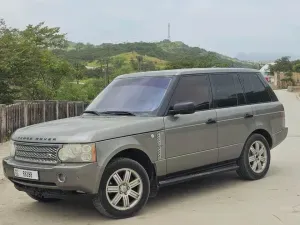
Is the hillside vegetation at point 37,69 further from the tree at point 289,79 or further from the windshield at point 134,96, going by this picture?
the tree at point 289,79

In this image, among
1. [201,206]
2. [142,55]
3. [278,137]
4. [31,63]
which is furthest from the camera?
[142,55]

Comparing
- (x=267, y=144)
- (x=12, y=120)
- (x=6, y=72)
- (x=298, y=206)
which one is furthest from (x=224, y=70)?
(x=6, y=72)

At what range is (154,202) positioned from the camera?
7.11m

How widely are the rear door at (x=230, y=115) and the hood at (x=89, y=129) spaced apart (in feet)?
4.44

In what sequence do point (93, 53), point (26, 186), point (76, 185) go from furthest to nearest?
point (93, 53)
point (26, 186)
point (76, 185)

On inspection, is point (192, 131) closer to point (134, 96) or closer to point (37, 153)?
point (134, 96)

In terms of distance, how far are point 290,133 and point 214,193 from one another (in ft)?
28.1

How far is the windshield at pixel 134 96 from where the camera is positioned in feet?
23.3

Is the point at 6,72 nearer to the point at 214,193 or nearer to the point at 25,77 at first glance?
the point at 25,77

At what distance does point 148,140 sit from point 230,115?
1.83 meters

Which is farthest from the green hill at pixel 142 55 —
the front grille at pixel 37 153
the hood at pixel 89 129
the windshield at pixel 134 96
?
the front grille at pixel 37 153

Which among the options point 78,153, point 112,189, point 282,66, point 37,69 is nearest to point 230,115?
point 112,189

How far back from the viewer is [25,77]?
707 inches

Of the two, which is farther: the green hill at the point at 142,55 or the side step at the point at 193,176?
the green hill at the point at 142,55
